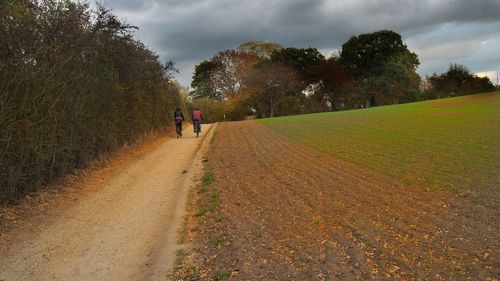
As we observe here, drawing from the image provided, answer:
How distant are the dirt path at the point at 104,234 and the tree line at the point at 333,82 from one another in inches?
1840

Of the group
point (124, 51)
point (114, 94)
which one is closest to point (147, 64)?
point (124, 51)

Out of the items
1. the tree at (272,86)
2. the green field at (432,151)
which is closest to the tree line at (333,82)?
the tree at (272,86)

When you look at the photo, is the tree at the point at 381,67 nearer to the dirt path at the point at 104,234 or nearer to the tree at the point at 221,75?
the tree at the point at 221,75

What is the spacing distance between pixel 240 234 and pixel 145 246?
4.71ft

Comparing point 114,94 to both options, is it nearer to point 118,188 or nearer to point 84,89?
point 84,89

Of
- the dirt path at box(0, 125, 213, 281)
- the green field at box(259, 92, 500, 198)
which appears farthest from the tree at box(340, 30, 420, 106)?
the dirt path at box(0, 125, 213, 281)

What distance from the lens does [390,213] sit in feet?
26.0

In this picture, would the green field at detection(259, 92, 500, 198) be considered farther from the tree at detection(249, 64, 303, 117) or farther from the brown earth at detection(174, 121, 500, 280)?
the tree at detection(249, 64, 303, 117)

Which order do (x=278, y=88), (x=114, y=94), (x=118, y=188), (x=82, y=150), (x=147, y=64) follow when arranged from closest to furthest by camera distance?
(x=118, y=188) → (x=82, y=150) → (x=114, y=94) → (x=147, y=64) → (x=278, y=88)

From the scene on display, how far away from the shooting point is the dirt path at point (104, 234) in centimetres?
648

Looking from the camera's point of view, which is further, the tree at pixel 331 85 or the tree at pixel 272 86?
the tree at pixel 331 85

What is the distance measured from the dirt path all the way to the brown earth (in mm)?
529

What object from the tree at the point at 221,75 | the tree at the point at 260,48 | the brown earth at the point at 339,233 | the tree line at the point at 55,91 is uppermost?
the tree at the point at 260,48

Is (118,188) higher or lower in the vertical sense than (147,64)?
lower
